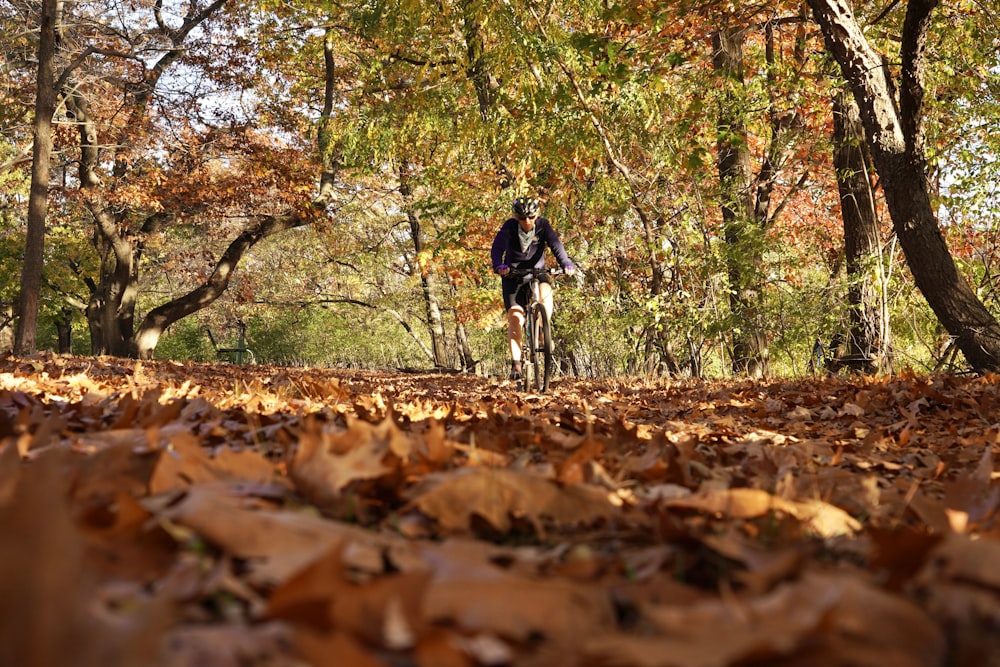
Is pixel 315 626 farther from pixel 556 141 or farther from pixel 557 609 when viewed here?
pixel 556 141

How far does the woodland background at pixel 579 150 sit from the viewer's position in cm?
864

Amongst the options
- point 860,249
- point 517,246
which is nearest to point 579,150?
point 517,246

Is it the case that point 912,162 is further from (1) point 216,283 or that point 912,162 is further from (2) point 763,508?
(1) point 216,283

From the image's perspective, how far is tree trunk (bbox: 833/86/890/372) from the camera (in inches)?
332

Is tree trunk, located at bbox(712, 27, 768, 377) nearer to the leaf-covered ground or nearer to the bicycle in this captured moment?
the bicycle

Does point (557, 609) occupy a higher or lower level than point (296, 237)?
lower

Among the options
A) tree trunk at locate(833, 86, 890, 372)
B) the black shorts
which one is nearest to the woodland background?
tree trunk at locate(833, 86, 890, 372)

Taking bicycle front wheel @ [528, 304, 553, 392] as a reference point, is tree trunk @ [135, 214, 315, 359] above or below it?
above

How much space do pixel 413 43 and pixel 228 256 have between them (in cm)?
655

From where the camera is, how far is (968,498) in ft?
5.68

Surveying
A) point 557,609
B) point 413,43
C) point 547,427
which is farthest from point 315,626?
point 413,43

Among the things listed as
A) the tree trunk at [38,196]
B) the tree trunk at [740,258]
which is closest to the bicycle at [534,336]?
the tree trunk at [740,258]

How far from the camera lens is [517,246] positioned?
768cm

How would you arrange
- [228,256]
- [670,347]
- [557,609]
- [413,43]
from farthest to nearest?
[228,256] → [413,43] → [670,347] → [557,609]
